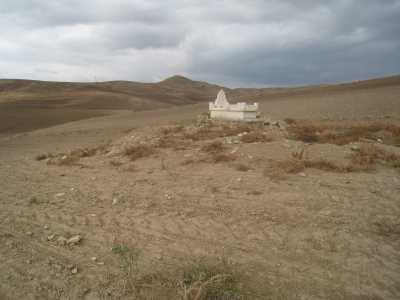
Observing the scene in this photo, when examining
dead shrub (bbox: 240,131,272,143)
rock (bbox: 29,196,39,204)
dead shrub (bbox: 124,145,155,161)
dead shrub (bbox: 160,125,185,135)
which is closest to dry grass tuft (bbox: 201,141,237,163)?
dead shrub (bbox: 240,131,272,143)

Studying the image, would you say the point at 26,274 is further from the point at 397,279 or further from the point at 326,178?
the point at 326,178

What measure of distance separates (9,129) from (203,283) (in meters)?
31.2

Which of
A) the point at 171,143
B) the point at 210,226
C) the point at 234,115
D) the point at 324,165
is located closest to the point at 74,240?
the point at 210,226

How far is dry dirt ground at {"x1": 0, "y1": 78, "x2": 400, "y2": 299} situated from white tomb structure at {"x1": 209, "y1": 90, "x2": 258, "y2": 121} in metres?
5.84

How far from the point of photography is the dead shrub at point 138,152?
1057 centimetres

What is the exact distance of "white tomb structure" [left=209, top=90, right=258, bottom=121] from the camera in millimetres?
15859

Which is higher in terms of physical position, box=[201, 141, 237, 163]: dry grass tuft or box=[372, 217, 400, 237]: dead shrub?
box=[201, 141, 237, 163]: dry grass tuft

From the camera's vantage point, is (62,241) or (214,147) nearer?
(62,241)

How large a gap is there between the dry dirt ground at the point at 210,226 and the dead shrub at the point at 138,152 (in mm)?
575

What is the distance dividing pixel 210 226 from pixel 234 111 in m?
11.8

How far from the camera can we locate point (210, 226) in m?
5.12

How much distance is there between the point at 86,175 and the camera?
28.8ft

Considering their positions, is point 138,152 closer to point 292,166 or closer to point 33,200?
point 33,200

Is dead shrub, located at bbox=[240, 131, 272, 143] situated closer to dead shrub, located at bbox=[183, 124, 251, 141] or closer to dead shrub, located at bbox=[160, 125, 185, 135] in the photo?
dead shrub, located at bbox=[183, 124, 251, 141]
